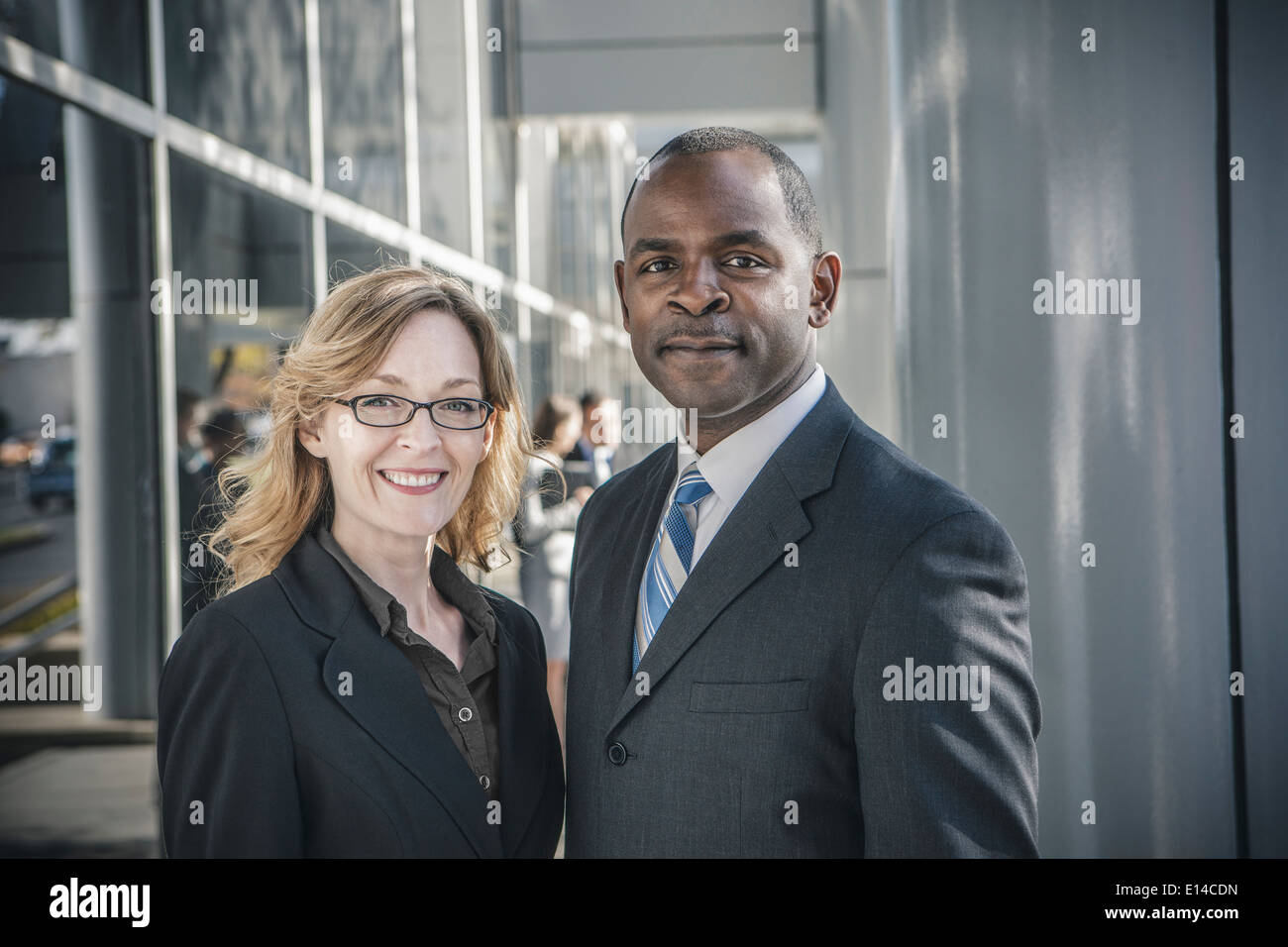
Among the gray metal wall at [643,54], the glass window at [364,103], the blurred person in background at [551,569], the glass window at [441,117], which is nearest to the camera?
the blurred person in background at [551,569]

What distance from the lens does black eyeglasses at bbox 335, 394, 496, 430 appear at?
5.58 feet

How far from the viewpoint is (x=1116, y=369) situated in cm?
258

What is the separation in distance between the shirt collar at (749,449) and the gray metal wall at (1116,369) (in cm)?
115

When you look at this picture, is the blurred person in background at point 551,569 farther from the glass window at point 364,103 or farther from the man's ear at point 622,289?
the man's ear at point 622,289

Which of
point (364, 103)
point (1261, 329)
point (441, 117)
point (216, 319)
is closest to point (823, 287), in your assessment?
point (1261, 329)

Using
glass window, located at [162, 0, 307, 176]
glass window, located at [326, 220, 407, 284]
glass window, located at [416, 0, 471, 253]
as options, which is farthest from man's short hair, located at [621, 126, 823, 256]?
glass window, located at [416, 0, 471, 253]

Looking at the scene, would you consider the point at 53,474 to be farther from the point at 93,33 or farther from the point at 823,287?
the point at 823,287

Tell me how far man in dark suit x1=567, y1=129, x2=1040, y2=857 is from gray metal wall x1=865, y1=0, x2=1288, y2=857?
1100 mm

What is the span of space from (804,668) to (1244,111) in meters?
1.94

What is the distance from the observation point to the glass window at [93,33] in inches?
124

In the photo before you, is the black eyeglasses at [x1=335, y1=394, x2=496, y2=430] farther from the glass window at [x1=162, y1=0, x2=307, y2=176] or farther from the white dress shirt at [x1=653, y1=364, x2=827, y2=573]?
the glass window at [x1=162, y1=0, x2=307, y2=176]

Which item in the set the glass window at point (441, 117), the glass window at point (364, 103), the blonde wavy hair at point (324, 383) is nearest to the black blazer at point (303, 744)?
the blonde wavy hair at point (324, 383)

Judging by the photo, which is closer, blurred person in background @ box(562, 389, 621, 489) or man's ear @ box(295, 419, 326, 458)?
man's ear @ box(295, 419, 326, 458)
